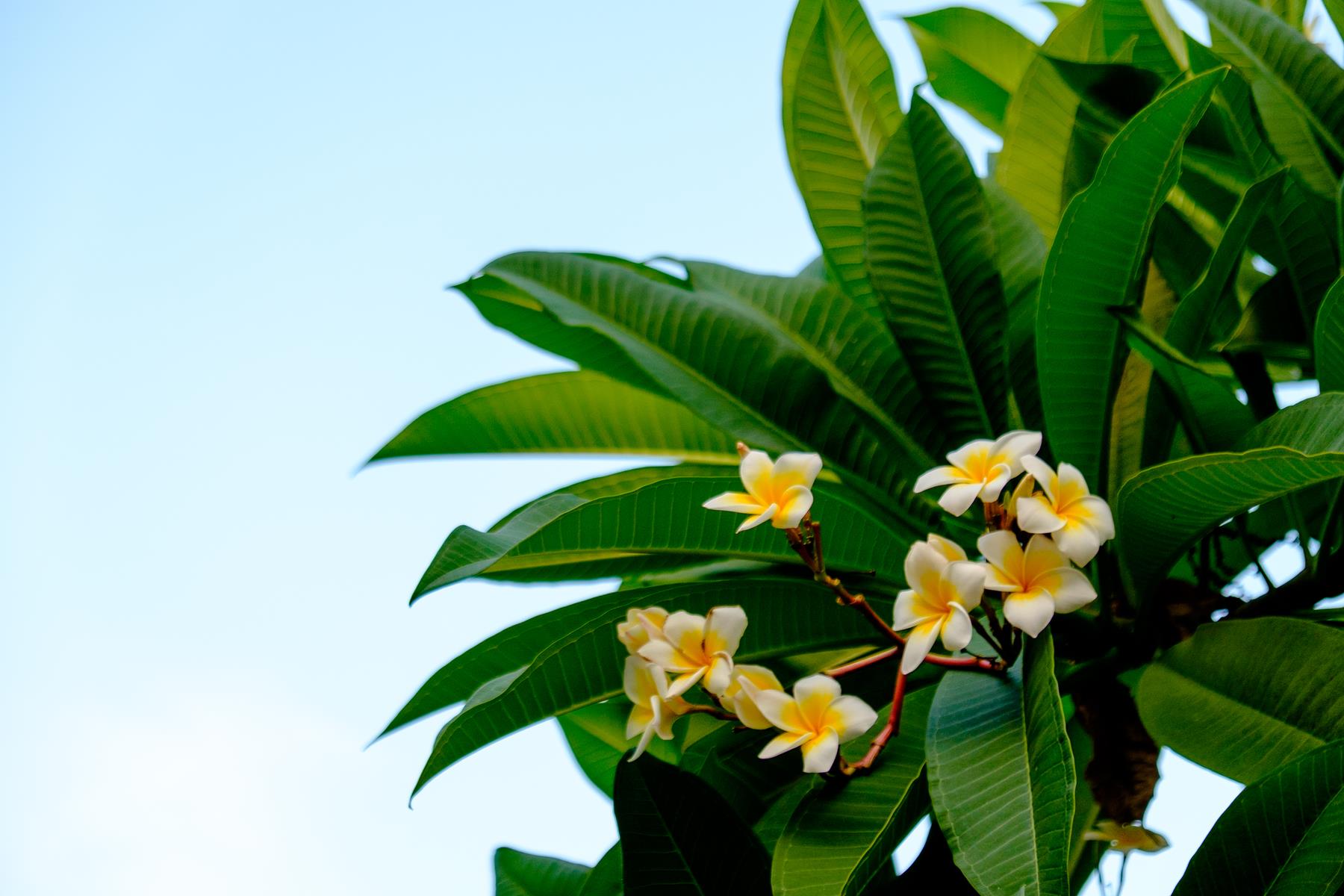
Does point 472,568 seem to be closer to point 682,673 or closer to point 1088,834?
point 682,673

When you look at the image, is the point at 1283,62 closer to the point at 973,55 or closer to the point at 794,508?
the point at 973,55

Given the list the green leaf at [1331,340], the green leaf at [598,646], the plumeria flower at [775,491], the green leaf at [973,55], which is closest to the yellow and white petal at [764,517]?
the plumeria flower at [775,491]

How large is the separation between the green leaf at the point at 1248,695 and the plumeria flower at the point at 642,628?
0.33 metres

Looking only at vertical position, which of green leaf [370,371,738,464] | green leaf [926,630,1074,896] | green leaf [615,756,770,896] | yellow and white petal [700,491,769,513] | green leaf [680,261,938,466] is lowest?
green leaf [615,756,770,896]

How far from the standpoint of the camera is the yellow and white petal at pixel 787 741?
619 millimetres

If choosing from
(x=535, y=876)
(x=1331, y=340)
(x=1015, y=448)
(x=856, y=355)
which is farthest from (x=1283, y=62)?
(x=535, y=876)

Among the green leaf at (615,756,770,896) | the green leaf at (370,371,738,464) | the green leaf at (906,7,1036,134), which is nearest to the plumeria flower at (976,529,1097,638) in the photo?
the green leaf at (615,756,770,896)

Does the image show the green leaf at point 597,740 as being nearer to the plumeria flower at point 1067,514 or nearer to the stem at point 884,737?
the stem at point 884,737

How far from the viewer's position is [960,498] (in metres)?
0.64

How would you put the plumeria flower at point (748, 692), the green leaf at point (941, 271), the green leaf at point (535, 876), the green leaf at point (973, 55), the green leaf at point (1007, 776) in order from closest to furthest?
1. the green leaf at point (1007, 776)
2. the plumeria flower at point (748, 692)
3. the green leaf at point (941, 271)
4. the green leaf at point (535, 876)
5. the green leaf at point (973, 55)

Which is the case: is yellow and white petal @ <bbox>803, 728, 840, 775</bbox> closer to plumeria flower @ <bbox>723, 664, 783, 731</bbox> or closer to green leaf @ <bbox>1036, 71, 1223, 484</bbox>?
plumeria flower @ <bbox>723, 664, 783, 731</bbox>

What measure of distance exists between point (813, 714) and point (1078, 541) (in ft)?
0.58

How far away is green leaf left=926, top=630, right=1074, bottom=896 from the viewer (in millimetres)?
539

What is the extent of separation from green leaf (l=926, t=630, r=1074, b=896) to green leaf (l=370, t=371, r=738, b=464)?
0.36m
